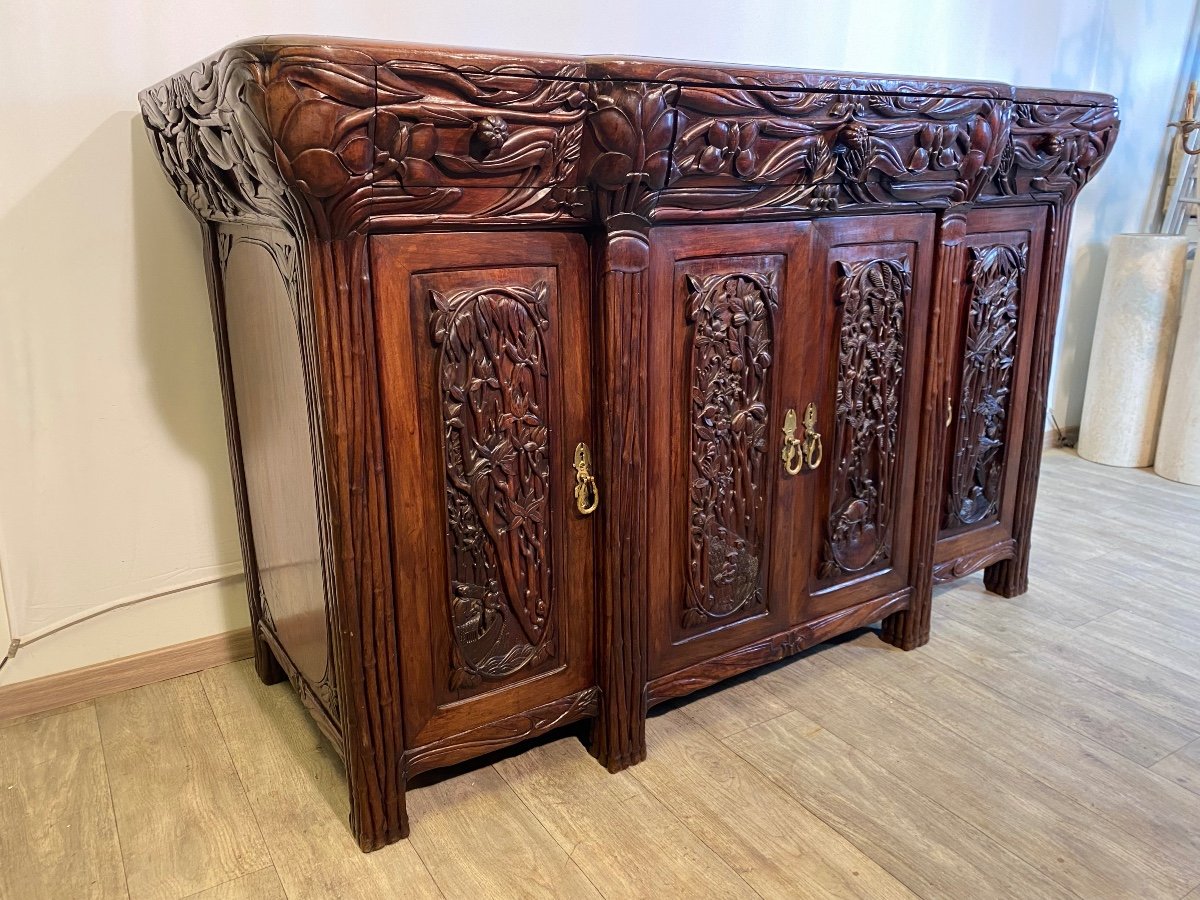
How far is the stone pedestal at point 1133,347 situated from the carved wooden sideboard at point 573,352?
1.44m

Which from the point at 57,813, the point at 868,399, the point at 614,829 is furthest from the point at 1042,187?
the point at 57,813

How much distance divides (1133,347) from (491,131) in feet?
9.88

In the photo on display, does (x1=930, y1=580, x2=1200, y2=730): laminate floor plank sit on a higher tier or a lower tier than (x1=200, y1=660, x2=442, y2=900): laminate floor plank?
lower

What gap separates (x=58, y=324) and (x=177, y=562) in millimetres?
563

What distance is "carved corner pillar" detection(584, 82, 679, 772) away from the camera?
1.40m

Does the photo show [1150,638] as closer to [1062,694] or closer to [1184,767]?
[1062,694]

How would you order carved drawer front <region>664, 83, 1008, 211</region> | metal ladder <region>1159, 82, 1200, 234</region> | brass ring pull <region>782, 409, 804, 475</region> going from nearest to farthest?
carved drawer front <region>664, 83, 1008, 211</region> → brass ring pull <region>782, 409, 804, 475</region> → metal ladder <region>1159, 82, 1200, 234</region>

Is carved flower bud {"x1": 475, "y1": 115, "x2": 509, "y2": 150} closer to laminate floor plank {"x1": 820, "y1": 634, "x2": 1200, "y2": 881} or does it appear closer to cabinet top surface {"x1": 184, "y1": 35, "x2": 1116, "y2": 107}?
cabinet top surface {"x1": 184, "y1": 35, "x2": 1116, "y2": 107}

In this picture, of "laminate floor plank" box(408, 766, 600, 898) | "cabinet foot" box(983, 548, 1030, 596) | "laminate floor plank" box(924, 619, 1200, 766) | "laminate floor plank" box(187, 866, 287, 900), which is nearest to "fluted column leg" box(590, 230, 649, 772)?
"laminate floor plank" box(408, 766, 600, 898)

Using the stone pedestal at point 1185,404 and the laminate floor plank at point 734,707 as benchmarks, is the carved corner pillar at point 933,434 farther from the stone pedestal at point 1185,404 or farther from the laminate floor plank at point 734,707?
the stone pedestal at point 1185,404

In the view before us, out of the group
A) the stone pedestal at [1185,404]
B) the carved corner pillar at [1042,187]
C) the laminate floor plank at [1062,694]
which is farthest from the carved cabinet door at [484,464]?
the stone pedestal at [1185,404]

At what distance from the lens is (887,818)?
160 cm

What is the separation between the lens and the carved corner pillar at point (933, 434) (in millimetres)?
1986

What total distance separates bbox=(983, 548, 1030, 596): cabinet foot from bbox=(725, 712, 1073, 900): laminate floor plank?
891 mm
